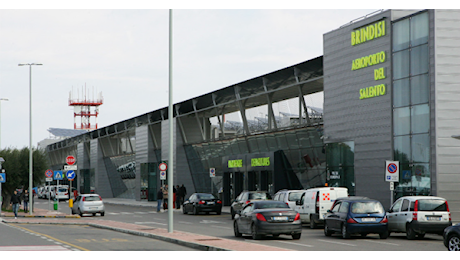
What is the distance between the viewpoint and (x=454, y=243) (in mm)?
15062

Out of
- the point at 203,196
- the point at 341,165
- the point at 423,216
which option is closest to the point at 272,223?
the point at 423,216

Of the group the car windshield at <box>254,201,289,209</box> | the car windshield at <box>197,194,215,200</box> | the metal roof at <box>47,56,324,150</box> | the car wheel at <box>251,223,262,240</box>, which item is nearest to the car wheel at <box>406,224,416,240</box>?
the car windshield at <box>254,201,289,209</box>

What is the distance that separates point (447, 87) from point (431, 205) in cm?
841

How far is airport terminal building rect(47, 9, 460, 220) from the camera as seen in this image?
86.8 ft

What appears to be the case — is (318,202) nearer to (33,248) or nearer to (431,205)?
(431,205)

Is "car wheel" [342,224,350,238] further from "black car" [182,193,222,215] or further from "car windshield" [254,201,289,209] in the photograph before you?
"black car" [182,193,222,215]

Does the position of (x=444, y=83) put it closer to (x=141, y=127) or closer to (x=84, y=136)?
(x=141, y=127)

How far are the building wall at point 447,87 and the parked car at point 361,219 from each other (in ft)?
24.3

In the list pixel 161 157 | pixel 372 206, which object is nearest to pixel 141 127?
pixel 161 157

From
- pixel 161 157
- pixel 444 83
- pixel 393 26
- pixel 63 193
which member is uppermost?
pixel 393 26

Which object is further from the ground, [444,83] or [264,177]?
[444,83]

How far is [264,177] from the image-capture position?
139 ft

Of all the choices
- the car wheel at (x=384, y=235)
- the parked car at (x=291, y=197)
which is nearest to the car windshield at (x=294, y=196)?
the parked car at (x=291, y=197)

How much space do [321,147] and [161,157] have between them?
2690 cm
